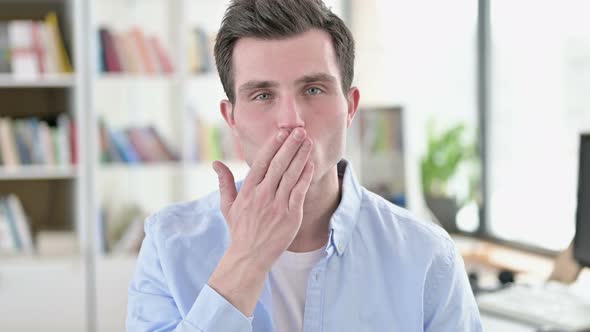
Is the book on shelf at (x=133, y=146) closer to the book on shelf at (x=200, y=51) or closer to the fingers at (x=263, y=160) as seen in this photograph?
the book on shelf at (x=200, y=51)

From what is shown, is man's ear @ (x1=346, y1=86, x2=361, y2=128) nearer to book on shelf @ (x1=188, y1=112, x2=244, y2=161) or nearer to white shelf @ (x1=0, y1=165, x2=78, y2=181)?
book on shelf @ (x1=188, y1=112, x2=244, y2=161)

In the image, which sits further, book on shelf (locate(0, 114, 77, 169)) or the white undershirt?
book on shelf (locate(0, 114, 77, 169))

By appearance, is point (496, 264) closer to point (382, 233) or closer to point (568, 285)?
point (568, 285)

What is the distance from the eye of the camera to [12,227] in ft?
13.0

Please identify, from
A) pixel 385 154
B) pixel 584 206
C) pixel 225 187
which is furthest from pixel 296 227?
pixel 385 154

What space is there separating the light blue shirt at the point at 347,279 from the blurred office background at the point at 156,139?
2188mm

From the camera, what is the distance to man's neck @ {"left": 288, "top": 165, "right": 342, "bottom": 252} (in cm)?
159

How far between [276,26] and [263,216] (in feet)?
1.16

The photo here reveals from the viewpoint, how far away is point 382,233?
1.60 metres

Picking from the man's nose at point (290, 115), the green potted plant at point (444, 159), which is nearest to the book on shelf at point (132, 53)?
the green potted plant at point (444, 159)

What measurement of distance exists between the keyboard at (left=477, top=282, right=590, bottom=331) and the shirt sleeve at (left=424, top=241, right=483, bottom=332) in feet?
2.76

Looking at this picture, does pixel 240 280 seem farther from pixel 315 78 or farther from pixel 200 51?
pixel 200 51

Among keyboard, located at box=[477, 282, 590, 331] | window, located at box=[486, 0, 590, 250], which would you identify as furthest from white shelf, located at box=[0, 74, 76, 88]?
keyboard, located at box=[477, 282, 590, 331]

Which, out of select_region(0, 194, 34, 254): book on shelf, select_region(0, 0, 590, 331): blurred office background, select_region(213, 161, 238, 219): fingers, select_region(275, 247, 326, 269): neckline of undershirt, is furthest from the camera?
select_region(0, 194, 34, 254): book on shelf
